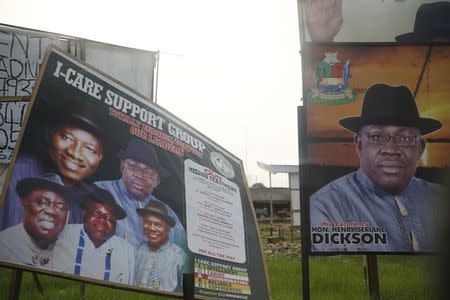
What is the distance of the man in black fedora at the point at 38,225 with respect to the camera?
300 centimetres

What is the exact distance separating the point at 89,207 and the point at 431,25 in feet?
14.6

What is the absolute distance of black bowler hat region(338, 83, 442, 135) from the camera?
5148 mm

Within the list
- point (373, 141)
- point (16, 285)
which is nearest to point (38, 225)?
point (16, 285)

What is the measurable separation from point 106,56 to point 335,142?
4307 mm

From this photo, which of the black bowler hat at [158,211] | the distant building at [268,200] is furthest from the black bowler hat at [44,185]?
the distant building at [268,200]

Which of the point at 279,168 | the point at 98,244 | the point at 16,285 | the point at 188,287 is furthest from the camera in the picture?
the point at 279,168

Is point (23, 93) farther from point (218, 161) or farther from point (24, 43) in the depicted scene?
point (218, 161)

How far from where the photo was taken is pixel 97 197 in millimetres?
3562

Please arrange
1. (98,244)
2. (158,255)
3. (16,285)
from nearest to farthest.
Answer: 1. (98,244)
2. (158,255)
3. (16,285)

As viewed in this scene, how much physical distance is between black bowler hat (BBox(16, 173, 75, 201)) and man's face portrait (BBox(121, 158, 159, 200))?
566 millimetres

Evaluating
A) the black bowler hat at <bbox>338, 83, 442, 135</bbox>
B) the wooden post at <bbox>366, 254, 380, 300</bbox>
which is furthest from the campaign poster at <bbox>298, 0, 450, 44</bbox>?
the wooden post at <bbox>366, 254, 380, 300</bbox>

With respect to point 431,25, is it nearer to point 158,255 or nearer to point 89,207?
point 158,255

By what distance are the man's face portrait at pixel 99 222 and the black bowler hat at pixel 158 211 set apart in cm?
34

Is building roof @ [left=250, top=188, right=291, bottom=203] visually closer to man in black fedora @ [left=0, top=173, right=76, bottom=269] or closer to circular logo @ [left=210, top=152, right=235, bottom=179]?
circular logo @ [left=210, top=152, right=235, bottom=179]
